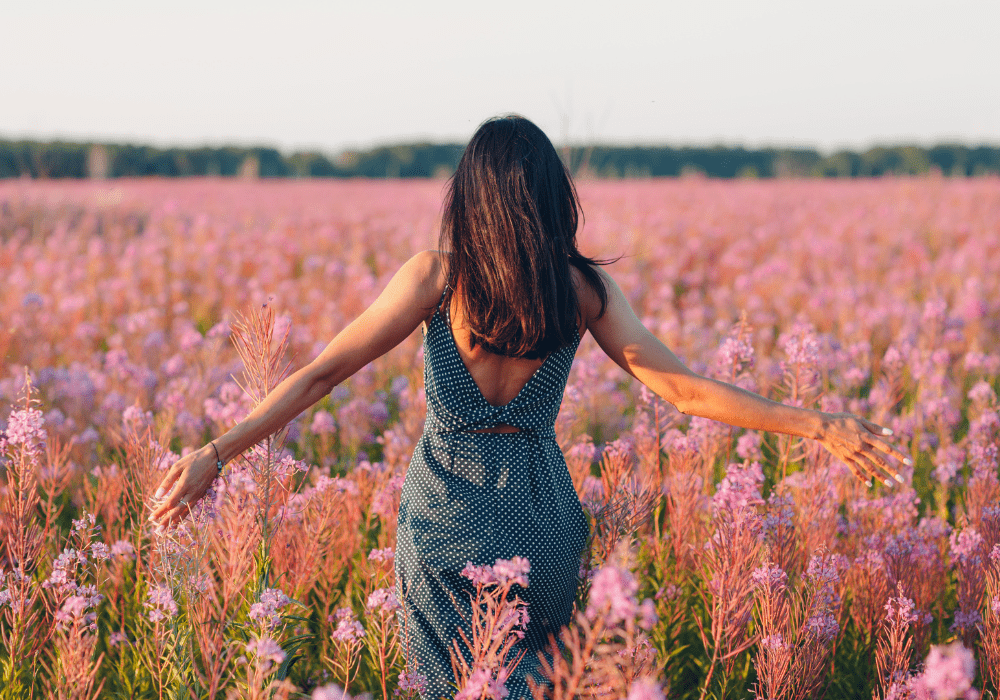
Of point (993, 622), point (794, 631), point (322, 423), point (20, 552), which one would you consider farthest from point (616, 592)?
point (322, 423)

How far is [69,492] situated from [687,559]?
2.85 meters

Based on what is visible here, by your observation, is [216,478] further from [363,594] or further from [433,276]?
[363,594]

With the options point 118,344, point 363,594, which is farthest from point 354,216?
point 363,594

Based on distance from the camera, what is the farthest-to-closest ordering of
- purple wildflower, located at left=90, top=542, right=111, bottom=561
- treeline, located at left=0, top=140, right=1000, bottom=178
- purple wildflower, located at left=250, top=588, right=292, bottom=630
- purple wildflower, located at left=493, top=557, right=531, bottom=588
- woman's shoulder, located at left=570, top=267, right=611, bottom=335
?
treeline, located at left=0, top=140, right=1000, bottom=178 < woman's shoulder, located at left=570, top=267, right=611, bottom=335 < purple wildflower, located at left=90, top=542, right=111, bottom=561 < purple wildflower, located at left=250, top=588, right=292, bottom=630 < purple wildflower, located at left=493, top=557, right=531, bottom=588

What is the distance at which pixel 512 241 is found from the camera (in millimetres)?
2207

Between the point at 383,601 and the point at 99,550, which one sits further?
the point at 99,550

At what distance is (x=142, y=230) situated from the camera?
42.9 feet

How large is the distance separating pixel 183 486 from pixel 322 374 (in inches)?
18.4

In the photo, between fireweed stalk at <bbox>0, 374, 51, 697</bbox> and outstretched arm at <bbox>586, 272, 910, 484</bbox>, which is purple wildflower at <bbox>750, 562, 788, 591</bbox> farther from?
fireweed stalk at <bbox>0, 374, 51, 697</bbox>

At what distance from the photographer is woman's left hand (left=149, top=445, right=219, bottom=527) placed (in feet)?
6.31

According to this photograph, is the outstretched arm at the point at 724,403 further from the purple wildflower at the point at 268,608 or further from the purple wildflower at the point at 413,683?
the purple wildflower at the point at 268,608

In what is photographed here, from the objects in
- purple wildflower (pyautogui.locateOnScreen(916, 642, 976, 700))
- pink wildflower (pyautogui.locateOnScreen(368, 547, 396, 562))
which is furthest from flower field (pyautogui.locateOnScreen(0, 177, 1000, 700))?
pink wildflower (pyautogui.locateOnScreen(368, 547, 396, 562))

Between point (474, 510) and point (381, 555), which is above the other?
point (474, 510)

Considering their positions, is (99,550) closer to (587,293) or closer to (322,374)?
(322,374)
